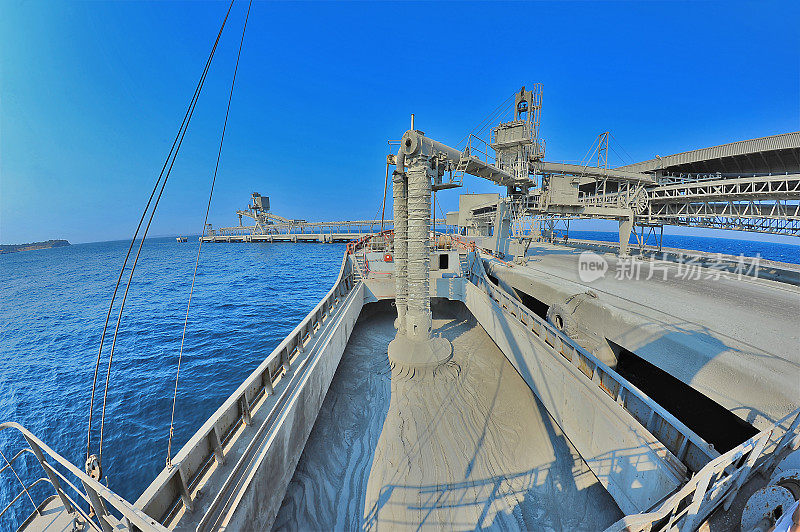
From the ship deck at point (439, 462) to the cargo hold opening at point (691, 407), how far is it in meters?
3.96

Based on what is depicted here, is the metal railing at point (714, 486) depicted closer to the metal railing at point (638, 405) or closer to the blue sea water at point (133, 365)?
the metal railing at point (638, 405)

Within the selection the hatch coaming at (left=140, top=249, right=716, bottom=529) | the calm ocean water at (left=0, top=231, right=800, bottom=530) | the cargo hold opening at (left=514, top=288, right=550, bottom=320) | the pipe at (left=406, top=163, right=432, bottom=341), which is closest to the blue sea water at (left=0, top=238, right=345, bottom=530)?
the calm ocean water at (left=0, top=231, right=800, bottom=530)

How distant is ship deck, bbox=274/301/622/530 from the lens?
5.01 metres

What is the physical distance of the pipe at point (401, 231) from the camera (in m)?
9.42

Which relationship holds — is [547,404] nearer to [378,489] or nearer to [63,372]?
[378,489]

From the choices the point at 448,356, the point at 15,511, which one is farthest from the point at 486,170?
the point at 15,511

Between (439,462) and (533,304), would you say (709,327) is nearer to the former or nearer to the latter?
(439,462)

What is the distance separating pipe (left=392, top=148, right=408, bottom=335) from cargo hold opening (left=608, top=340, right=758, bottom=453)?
7.36 metres

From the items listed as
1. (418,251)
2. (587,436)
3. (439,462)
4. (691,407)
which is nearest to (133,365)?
(418,251)

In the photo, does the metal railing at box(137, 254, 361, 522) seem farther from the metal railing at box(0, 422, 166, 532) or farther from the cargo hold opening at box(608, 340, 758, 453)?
the cargo hold opening at box(608, 340, 758, 453)

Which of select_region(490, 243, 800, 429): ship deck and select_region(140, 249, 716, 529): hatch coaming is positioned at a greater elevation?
select_region(490, 243, 800, 429): ship deck

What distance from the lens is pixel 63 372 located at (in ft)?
39.8

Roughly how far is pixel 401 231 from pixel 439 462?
6.88 m

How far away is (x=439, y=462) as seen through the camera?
19.8ft
